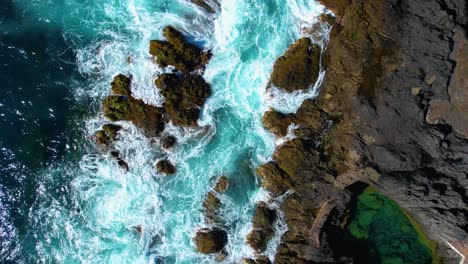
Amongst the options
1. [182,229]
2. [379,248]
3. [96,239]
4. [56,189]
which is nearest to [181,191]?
[182,229]

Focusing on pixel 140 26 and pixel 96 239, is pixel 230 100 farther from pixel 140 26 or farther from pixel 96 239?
pixel 96 239

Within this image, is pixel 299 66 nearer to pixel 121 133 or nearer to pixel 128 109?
pixel 128 109

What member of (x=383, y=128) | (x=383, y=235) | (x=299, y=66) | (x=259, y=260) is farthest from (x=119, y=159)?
(x=383, y=235)

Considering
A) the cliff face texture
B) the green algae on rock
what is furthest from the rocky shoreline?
the green algae on rock

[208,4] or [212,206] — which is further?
[212,206]

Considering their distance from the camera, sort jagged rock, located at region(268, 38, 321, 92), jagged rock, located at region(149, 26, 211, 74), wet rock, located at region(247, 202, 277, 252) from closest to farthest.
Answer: jagged rock, located at region(268, 38, 321, 92) → jagged rock, located at region(149, 26, 211, 74) → wet rock, located at region(247, 202, 277, 252)

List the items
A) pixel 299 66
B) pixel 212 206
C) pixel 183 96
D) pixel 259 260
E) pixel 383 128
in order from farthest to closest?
1. pixel 212 206
2. pixel 259 260
3. pixel 183 96
4. pixel 299 66
5. pixel 383 128

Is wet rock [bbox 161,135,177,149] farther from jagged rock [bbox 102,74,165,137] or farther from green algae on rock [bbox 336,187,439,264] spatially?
green algae on rock [bbox 336,187,439,264]
